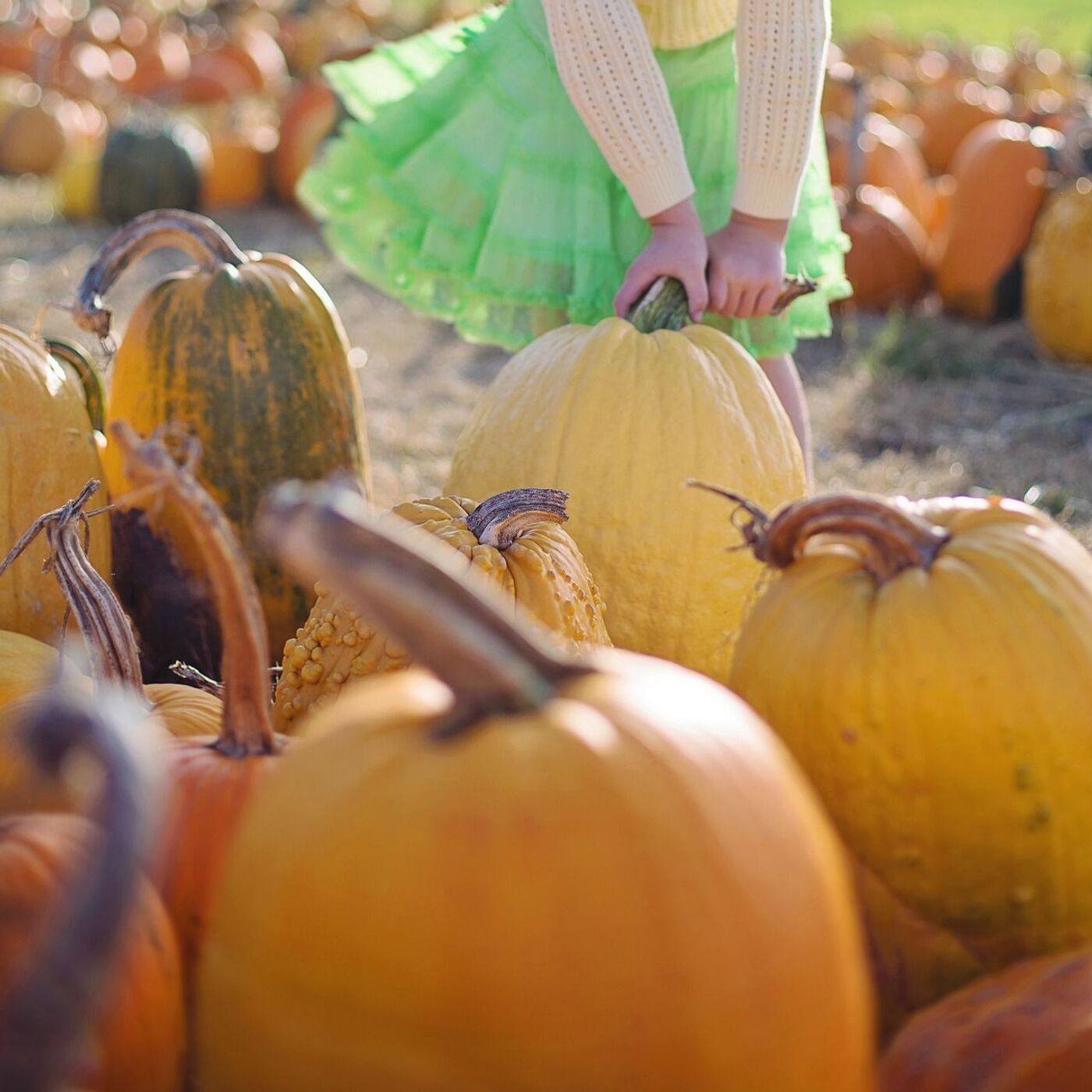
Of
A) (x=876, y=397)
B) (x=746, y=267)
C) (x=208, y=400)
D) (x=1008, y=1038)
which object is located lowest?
(x=876, y=397)

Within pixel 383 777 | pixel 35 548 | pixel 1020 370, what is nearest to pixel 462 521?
pixel 35 548

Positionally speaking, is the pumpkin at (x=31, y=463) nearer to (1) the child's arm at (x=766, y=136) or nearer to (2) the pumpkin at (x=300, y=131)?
(1) the child's arm at (x=766, y=136)

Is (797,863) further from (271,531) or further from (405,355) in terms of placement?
(405,355)

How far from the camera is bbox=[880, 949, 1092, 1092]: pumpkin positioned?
91 centimetres

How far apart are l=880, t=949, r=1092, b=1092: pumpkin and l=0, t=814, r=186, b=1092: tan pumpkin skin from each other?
47 centimetres

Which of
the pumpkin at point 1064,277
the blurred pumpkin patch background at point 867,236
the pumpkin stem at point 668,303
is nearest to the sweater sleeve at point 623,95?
the pumpkin stem at point 668,303

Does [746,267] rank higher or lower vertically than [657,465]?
higher

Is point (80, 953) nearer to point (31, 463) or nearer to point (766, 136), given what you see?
point (31, 463)

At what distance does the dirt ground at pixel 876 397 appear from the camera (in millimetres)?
3428

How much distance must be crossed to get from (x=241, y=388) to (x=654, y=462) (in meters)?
0.60

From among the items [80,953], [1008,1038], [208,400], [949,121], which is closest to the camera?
[80,953]

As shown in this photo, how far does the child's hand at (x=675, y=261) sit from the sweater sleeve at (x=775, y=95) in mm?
109

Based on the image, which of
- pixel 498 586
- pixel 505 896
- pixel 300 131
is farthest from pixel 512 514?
pixel 300 131

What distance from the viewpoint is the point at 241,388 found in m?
1.94
